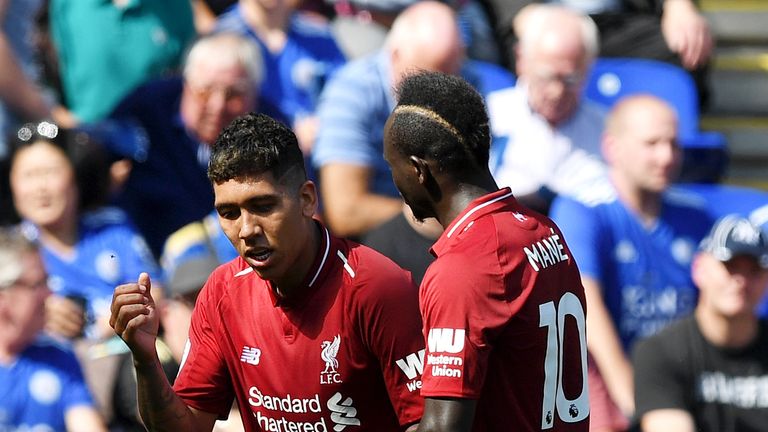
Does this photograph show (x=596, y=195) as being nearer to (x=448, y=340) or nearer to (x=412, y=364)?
(x=412, y=364)

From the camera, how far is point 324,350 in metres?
3.87

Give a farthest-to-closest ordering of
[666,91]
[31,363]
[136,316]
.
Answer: [666,91]
[31,363]
[136,316]

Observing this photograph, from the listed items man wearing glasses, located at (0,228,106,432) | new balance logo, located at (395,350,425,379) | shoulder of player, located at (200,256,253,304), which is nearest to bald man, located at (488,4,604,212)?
man wearing glasses, located at (0,228,106,432)

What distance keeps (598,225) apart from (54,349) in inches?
97.3

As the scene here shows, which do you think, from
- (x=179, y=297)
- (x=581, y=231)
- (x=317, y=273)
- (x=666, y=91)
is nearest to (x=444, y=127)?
(x=317, y=273)

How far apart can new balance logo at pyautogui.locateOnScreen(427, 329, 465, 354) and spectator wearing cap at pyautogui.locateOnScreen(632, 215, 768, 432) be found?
283 centimetres

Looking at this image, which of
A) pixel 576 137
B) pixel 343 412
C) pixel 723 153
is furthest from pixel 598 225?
pixel 343 412

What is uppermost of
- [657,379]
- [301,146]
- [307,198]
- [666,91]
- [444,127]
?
[666,91]

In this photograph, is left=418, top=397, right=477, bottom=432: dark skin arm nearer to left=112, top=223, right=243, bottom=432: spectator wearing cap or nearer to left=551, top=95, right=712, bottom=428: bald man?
left=112, top=223, right=243, bottom=432: spectator wearing cap

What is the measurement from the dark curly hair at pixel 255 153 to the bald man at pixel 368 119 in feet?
8.35

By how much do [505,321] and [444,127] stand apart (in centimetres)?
53

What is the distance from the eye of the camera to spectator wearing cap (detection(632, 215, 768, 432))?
6184mm

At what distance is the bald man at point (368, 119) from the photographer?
6461 mm

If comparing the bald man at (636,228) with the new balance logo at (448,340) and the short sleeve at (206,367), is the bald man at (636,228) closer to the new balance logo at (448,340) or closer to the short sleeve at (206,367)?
the short sleeve at (206,367)
